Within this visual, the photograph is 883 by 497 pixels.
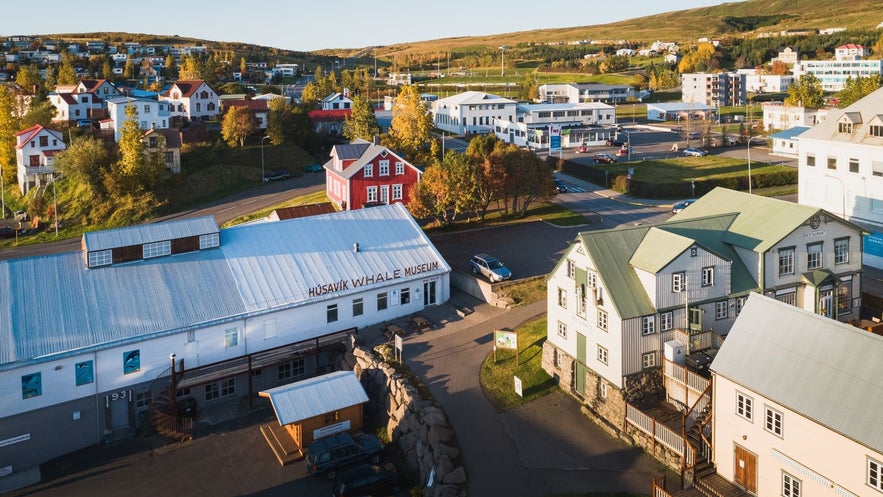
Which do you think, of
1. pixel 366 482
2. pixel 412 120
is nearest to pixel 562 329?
pixel 366 482

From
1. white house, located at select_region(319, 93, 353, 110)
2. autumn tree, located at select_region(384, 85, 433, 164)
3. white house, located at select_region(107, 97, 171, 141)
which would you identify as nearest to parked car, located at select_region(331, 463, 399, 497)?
autumn tree, located at select_region(384, 85, 433, 164)

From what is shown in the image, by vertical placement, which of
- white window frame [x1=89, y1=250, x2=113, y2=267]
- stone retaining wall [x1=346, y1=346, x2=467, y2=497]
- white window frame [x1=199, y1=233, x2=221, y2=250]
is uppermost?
white window frame [x1=199, y1=233, x2=221, y2=250]

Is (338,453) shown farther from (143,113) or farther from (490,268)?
(143,113)

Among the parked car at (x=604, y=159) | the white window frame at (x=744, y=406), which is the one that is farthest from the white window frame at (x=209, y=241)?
the parked car at (x=604, y=159)

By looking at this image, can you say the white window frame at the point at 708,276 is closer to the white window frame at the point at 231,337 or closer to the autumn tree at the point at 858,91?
the white window frame at the point at 231,337

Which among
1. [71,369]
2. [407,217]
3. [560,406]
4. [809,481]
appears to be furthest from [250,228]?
[809,481]

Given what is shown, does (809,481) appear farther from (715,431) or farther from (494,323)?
(494,323)

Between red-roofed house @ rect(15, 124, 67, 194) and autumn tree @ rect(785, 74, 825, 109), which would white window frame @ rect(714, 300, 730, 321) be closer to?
red-roofed house @ rect(15, 124, 67, 194)
